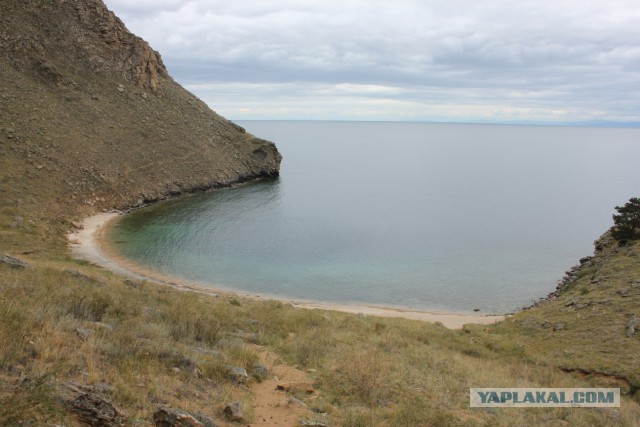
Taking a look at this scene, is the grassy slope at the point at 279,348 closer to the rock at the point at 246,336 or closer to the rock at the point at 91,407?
the rock at the point at 246,336

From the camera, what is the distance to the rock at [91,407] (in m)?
7.43

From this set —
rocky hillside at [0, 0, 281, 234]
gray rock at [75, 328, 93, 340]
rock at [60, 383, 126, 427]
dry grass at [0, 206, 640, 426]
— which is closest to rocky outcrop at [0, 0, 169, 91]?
rocky hillside at [0, 0, 281, 234]

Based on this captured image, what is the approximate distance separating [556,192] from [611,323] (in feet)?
222

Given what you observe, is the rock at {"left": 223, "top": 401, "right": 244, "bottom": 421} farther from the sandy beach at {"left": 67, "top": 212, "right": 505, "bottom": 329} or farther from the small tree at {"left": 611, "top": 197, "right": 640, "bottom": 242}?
the small tree at {"left": 611, "top": 197, "right": 640, "bottom": 242}

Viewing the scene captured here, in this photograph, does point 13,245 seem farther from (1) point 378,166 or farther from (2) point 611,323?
(1) point 378,166

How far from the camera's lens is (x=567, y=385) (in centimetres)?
1552

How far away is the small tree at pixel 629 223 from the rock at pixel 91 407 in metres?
34.2

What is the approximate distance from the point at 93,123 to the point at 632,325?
58.7m

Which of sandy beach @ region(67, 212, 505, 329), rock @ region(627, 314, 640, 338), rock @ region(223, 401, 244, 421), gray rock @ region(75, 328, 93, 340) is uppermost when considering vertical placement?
gray rock @ region(75, 328, 93, 340)

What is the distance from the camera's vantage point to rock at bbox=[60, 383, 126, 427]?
743 cm

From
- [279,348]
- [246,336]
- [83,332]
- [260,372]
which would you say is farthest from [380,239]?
[83,332]

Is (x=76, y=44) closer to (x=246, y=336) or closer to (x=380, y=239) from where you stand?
(x=380, y=239)

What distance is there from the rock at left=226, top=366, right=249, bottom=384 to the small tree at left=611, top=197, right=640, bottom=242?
30.6 meters

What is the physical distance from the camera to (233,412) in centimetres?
904
